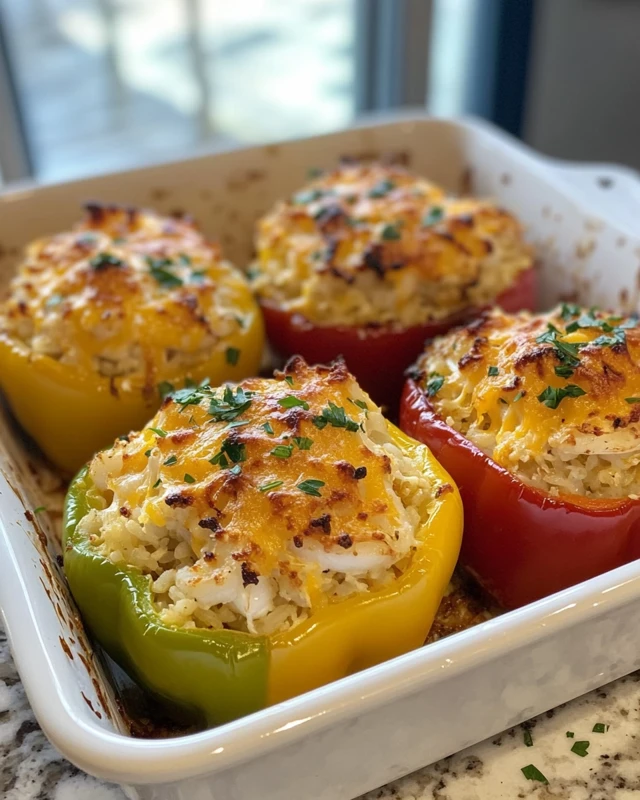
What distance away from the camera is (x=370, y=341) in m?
2.07

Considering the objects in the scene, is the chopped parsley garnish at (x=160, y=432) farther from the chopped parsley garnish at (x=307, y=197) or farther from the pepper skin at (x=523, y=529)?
the chopped parsley garnish at (x=307, y=197)

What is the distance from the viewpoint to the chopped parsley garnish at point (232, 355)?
6.55ft

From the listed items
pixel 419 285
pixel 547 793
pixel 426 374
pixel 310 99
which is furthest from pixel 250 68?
pixel 547 793

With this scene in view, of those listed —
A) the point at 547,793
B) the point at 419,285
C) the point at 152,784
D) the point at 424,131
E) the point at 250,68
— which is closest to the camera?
the point at 152,784

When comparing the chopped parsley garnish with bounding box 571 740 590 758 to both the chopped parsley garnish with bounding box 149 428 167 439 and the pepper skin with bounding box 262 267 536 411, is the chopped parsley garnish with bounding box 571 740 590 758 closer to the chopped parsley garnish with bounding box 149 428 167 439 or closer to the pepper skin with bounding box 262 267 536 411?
the chopped parsley garnish with bounding box 149 428 167 439

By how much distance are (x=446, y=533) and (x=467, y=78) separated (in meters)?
3.45

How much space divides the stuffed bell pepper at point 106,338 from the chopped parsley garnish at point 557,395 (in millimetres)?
750

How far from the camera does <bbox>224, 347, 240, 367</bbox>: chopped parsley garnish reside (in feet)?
6.55

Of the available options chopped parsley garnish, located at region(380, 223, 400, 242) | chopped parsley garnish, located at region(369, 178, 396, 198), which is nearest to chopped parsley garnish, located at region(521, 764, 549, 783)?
chopped parsley garnish, located at region(380, 223, 400, 242)

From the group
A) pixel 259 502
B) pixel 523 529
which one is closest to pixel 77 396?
pixel 259 502

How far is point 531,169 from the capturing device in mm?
2480

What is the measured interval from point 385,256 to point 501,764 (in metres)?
1.18

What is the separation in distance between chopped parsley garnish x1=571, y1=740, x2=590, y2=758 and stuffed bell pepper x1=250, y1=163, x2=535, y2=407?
3.27 feet

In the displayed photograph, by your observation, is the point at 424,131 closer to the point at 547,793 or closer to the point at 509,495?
the point at 509,495
